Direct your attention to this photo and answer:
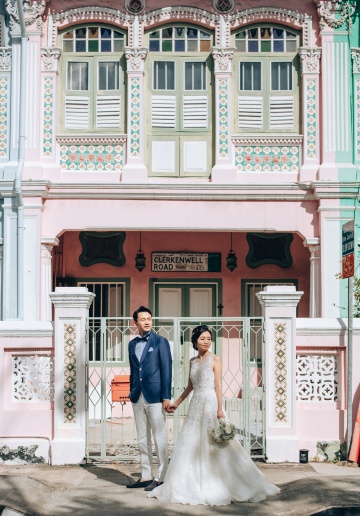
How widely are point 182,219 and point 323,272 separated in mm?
2562

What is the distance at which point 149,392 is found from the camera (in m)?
9.48

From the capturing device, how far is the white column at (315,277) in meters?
16.1

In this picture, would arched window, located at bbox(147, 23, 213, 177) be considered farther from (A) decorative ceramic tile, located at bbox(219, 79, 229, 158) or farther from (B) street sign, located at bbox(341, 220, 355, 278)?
(B) street sign, located at bbox(341, 220, 355, 278)

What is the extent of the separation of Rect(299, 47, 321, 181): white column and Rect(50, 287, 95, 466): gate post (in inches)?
249

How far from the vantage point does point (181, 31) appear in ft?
54.2

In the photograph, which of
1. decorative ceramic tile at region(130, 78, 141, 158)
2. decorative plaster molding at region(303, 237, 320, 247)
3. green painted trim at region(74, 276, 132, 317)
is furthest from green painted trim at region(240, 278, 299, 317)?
decorative ceramic tile at region(130, 78, 141, 158)

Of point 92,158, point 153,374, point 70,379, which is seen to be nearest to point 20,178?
point 92,158

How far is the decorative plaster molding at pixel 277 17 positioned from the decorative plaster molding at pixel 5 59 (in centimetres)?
388

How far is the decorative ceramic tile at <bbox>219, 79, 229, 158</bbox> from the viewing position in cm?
1620

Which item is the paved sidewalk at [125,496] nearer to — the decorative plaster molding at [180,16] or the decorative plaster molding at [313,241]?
the decorative plaster molding at [313,241]

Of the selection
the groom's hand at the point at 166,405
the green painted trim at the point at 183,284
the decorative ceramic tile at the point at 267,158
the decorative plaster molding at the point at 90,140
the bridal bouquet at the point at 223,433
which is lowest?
the bridal bouquet at the point at 223,433

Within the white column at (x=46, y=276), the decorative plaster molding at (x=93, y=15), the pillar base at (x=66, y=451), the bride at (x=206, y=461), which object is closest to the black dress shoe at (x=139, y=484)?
the bride at (x=206, y=461)

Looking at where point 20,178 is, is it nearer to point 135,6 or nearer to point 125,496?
point 135,6

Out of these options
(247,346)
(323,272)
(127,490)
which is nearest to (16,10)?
(323,272)
